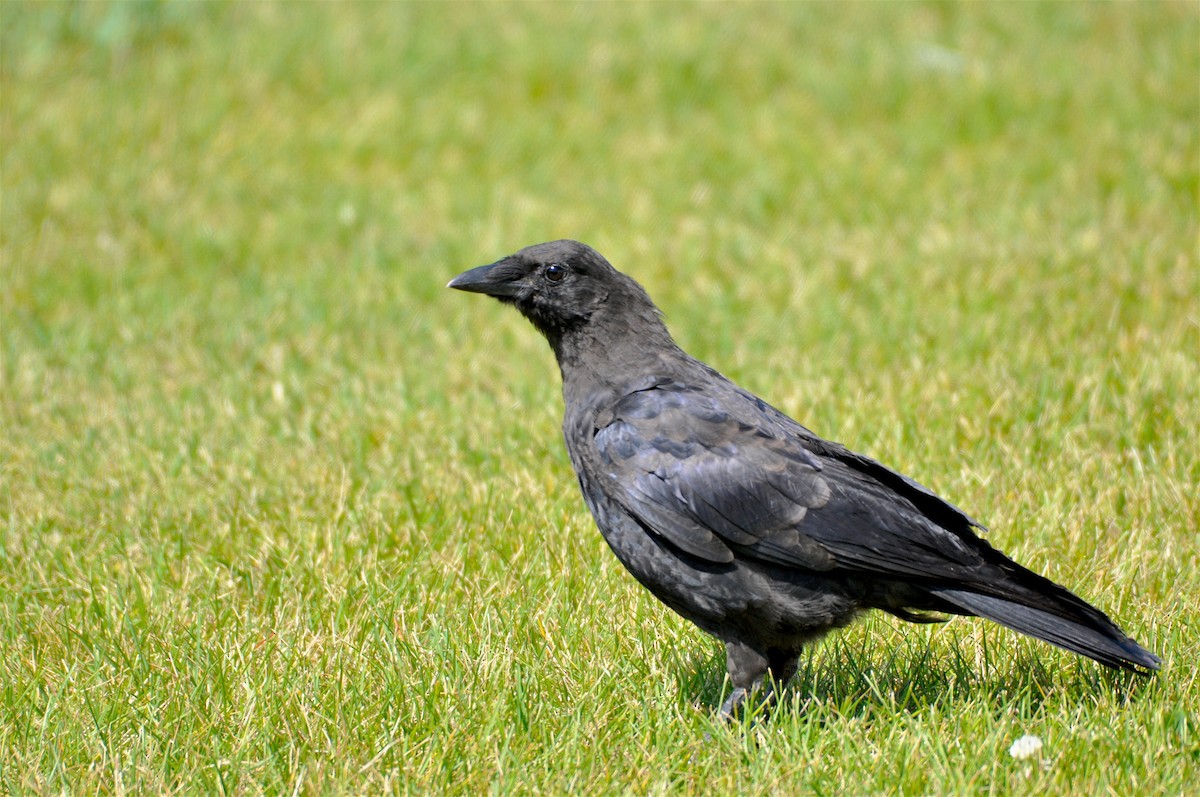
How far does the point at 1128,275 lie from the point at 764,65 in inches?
153

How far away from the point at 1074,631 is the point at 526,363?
3.61 metres

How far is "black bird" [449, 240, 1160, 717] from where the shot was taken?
11.7 feet

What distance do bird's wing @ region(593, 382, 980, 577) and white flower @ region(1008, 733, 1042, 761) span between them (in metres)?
0.46

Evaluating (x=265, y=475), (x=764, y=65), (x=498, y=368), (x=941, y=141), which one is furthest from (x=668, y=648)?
(x=764, y=65)

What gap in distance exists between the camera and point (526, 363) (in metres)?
6.62

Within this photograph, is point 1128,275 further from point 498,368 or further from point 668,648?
point 668,648

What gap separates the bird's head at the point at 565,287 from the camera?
4191mm

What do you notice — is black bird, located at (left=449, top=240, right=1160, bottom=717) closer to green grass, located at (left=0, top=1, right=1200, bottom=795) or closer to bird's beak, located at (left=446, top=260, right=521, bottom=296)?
green grass, located at (left=0, top=1, right=1200, bottom=795)

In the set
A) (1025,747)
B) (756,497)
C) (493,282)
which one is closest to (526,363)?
(493,282)

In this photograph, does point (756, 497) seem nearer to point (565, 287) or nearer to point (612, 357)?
point (612, 357)

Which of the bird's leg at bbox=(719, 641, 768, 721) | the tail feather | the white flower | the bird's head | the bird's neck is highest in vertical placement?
the bird's head

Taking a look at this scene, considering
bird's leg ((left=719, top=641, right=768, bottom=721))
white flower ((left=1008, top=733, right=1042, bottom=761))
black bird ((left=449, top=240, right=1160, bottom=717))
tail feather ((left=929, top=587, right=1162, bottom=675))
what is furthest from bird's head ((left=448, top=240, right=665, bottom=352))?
white flower ((left=1008, top=733, right=1042, bottom=761))

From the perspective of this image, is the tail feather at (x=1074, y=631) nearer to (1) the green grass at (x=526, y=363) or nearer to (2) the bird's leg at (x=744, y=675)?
(1) the green grass at (x=526, y=363)

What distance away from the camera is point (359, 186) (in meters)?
8.76
